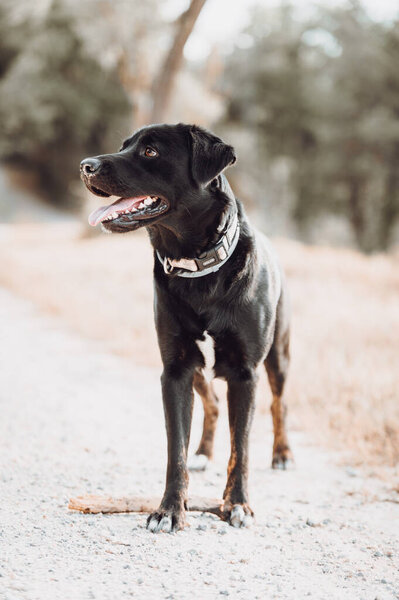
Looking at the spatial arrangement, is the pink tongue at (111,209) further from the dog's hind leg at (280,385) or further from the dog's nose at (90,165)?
the dog's hind leg at (280,385)

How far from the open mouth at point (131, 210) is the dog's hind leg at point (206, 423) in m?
1.09

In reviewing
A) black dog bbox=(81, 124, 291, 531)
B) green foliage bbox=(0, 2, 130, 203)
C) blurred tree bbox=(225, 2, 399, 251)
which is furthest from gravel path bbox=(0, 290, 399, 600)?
green foliage bbox=(0, 2, 130, 203)

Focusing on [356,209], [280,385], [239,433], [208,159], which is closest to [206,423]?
[280,385]

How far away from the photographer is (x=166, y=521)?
2.68 meters

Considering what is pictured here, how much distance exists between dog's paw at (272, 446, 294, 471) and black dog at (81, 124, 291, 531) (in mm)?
868

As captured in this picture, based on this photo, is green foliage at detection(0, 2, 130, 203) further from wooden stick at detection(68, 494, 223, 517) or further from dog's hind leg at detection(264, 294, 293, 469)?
wooden stick at detection(68, 494, 223, 517)

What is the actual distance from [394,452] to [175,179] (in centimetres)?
228

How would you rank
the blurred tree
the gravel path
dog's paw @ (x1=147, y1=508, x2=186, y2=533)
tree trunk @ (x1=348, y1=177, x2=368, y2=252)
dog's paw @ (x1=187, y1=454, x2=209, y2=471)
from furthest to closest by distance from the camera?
tree trunk @ (x1=348, y1=177, x2=368, y2=252) < the blurred tree < dog's paw @ (x1=187, y1=454, x2=209, y2=471) < dog's paw @ (x1=147, y1=508, x2=186, y2=533) < the gravel path

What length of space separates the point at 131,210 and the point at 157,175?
0.69 feet

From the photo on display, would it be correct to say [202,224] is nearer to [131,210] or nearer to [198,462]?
[131,210]

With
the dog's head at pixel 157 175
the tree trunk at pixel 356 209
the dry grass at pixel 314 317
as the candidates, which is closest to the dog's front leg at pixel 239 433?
the dog's head at pixel 157 175

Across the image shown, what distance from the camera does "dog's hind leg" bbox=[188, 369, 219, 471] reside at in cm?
365

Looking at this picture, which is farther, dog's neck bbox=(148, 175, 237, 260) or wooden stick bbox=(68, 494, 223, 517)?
dog's neck bbox=(148, 175, 237, 260)

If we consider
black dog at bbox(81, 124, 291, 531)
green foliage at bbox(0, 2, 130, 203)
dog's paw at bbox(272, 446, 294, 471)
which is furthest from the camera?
green foliage at bbox(0, 2, 130, 203)
